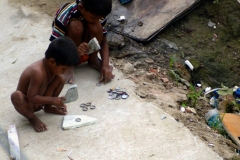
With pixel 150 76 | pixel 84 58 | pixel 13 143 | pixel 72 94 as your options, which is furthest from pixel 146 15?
pixel 13 143

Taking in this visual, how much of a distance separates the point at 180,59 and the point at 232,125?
1333 mm

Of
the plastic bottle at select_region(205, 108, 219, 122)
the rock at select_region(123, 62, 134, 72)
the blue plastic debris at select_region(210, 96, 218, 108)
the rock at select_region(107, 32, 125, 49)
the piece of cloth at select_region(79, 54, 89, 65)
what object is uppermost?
the piece of cloth at select_region(79, 54, 89, 65)

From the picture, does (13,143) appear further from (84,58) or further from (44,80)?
(84,58)

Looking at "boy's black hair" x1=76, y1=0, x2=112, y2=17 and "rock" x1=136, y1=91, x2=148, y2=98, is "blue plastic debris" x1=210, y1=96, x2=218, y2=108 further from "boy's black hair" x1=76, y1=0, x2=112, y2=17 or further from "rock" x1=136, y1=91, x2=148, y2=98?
"boy's black hair" x1=76, y1=0, x2=112, y2=17

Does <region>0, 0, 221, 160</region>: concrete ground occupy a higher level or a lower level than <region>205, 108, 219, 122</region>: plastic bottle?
higher

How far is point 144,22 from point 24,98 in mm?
2327

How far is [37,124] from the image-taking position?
3.47 metres

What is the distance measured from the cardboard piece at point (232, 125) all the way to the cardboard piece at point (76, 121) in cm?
121

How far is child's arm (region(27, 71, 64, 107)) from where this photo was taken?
3322 millimetres

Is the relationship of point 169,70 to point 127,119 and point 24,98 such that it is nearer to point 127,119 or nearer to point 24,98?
point 127,119

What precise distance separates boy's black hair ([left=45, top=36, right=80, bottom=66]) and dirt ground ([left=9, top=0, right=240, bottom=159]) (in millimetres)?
984

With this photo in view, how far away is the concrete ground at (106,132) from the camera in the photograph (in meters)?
3.27

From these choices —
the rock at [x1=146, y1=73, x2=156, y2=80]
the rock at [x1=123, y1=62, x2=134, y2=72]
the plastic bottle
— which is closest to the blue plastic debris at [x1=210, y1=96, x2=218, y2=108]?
the plastic bottle

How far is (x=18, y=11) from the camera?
5.84 m
